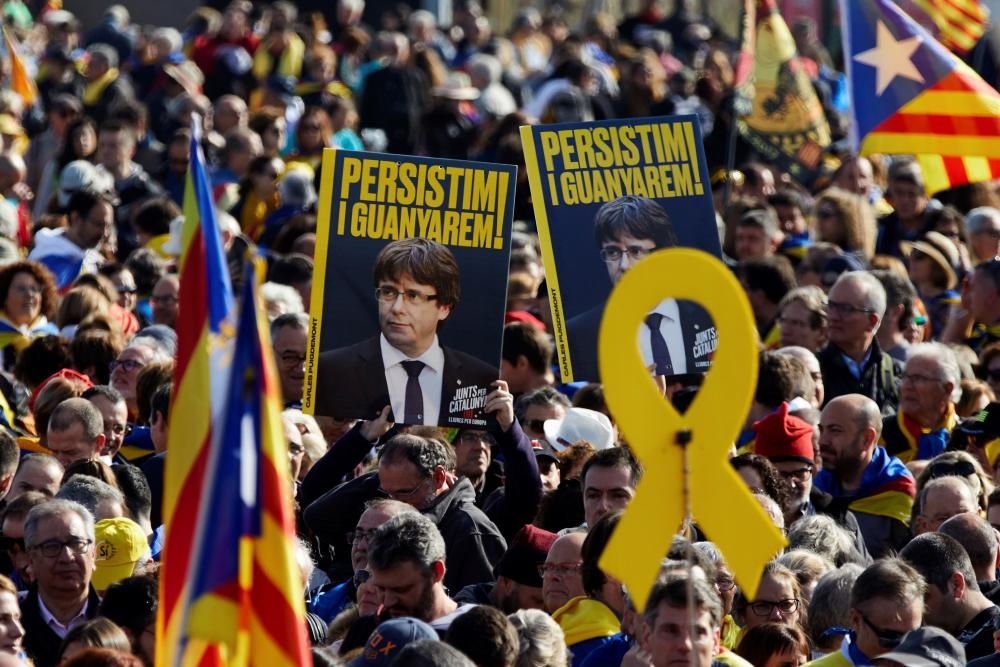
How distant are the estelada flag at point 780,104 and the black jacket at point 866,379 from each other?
445 centimetres

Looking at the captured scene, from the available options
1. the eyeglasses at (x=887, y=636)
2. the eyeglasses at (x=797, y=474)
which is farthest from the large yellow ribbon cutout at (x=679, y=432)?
the eyeglasses at (x=797, y=474)

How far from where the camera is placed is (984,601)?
21.1ft

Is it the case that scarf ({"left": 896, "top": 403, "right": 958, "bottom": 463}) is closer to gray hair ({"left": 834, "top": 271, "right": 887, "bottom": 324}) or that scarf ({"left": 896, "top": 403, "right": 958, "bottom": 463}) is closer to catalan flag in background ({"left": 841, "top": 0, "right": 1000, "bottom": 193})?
gray hair ({"left": 834, "top": 271, "right": 887, "bottom": 324})

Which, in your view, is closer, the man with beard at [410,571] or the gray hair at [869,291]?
the man with beard at [410,571]

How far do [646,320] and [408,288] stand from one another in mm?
910

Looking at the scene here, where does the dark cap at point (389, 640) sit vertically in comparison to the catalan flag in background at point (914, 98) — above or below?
below

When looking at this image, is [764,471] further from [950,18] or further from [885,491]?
[950,18]

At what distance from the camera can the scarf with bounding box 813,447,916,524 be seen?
812 cm

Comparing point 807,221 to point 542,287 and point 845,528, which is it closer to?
point 542,287

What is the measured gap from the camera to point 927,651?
17.9 feet

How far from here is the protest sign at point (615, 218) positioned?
Result: 747 centimetres

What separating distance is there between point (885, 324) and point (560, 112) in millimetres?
6096

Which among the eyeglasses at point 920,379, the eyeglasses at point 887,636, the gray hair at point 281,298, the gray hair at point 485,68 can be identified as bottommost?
the eyeglasses at point 887,636

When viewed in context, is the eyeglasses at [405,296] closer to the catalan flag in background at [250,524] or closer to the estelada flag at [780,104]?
the catalan flag in background at [250,524]
